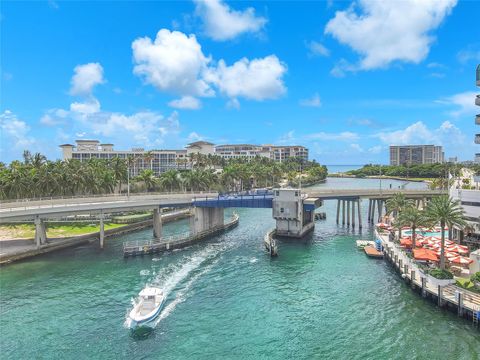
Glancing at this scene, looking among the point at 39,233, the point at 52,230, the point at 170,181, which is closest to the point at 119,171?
the point at 170,181

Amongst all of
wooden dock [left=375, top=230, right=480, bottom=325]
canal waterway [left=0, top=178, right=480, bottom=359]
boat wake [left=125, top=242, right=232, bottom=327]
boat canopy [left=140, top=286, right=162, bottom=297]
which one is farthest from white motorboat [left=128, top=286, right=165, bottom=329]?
wooden dock [left=375, top=230, right=480, bottom=325]

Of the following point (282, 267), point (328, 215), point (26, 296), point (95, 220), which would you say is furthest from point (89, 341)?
point (328, 215)

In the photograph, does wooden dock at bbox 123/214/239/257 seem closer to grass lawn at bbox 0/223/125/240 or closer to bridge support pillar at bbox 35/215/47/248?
bridge support pillar at bbox 35/215/47/248

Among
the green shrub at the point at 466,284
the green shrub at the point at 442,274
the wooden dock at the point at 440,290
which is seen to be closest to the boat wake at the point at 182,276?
the wooden dock at the point at 440,290

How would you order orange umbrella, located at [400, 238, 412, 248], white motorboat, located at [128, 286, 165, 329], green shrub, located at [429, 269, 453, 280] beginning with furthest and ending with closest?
1. orange umbrella, located at [400, 238, 412, 248]
2. green shrub, located at [429, 269, 453, 280]
3. white motorboat, located at [128, 286, 165, 329]

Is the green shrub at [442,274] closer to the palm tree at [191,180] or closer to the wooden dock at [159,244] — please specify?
the wooden dock at [159,244]
